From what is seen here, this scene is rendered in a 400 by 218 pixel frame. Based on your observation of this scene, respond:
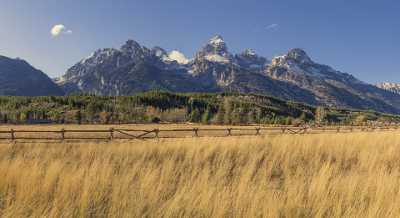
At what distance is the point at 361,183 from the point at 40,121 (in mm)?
103650

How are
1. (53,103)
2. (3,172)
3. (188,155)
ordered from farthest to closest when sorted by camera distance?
(53,103) < (188,155) < (3,172)

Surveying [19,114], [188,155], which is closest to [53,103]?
[19,114]

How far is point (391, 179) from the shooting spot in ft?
17.2

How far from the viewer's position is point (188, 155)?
8812 millimetres

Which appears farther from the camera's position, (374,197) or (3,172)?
(3,172)

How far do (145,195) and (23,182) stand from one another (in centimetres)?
177

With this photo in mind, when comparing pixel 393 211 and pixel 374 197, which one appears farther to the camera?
pixel 374 197

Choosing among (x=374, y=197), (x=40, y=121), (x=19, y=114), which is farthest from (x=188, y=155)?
(x=19, y=114)

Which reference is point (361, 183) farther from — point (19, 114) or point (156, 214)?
point (19, 114)

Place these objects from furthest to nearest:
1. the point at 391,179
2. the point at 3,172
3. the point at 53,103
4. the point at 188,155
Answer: the point at 53,103
the point at 188,155
the point at 391,179
the point at 3,172

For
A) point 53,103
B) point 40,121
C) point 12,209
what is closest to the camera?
point 12,209

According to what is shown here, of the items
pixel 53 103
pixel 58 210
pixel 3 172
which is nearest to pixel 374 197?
pixel 58 210

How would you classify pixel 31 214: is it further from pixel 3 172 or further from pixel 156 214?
pixel 3 172

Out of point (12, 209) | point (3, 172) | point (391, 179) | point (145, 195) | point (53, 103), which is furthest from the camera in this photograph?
point (53, 103)
